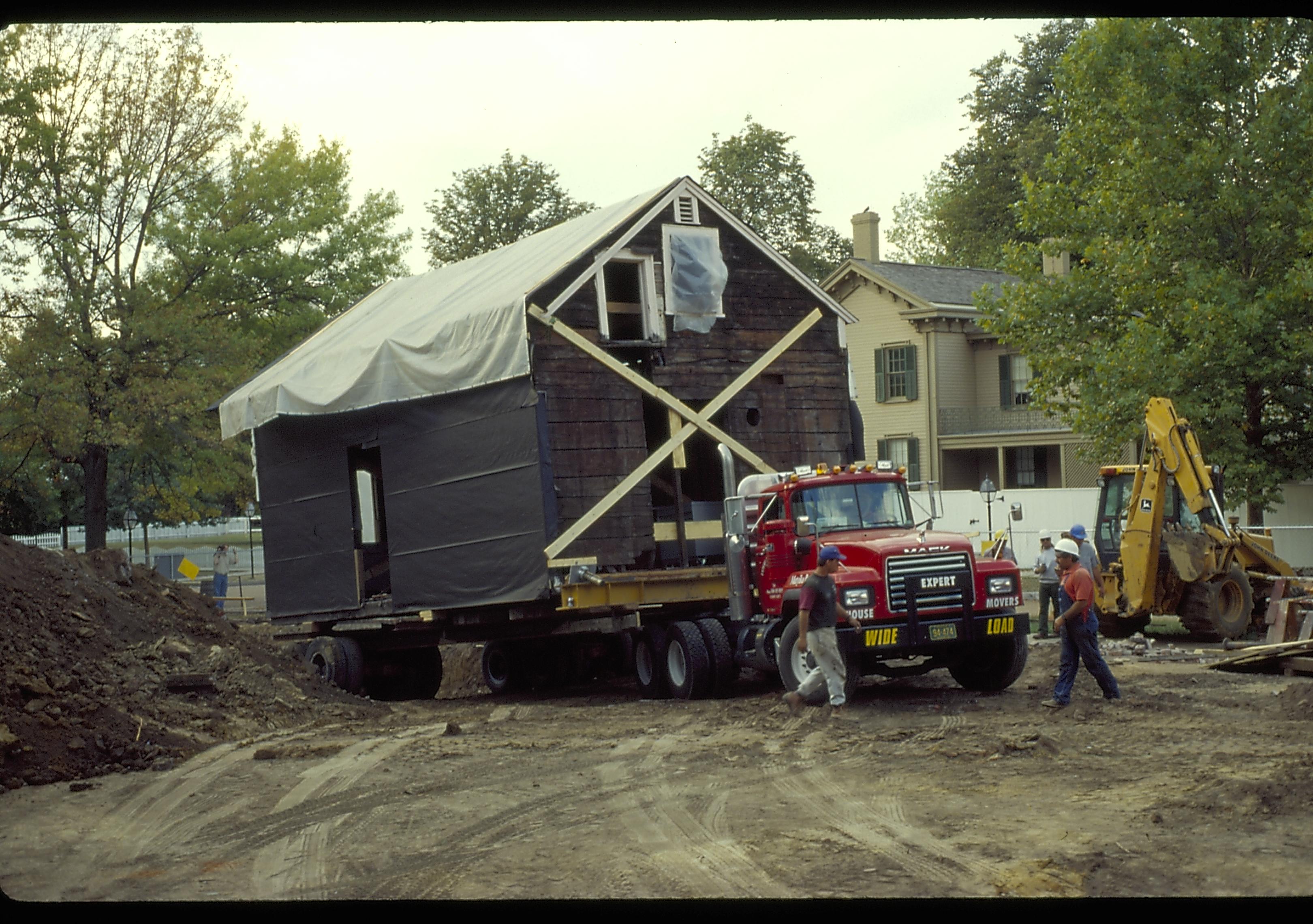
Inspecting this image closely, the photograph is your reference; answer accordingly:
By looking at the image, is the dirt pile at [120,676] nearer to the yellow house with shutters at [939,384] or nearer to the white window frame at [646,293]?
the white window frame at [646,293]

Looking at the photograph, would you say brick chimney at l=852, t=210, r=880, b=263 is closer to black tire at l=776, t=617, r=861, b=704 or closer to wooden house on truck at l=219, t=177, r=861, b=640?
wooden house on truck at l=219, t=177, r=861, b=640

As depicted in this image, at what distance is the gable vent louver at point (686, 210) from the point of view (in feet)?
60.9

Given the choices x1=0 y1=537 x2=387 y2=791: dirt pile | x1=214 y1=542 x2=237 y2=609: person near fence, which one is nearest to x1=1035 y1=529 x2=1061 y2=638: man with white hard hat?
x1=0 y1=537 x2=387 y2=791: dirt pile

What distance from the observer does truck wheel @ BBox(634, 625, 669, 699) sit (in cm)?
1753

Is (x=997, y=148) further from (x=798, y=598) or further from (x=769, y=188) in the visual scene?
(x=798, y=598)

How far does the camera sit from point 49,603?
1678 centimetres

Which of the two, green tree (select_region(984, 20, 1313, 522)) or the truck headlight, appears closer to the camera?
the truck headlight

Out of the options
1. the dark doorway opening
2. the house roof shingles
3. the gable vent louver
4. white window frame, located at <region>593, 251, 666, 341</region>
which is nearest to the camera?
white window frame, located at <region>593, 251, 666, 341</region>

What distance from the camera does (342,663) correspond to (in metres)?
20.7

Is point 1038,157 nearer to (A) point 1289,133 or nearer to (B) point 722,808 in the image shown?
(A) point 1289,133

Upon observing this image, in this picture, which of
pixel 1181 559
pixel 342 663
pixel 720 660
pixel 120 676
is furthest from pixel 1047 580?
pixel 120 676

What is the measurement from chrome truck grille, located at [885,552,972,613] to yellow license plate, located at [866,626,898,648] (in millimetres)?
198

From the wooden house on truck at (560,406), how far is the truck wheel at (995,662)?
3.70m

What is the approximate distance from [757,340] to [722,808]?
31.2 feet
